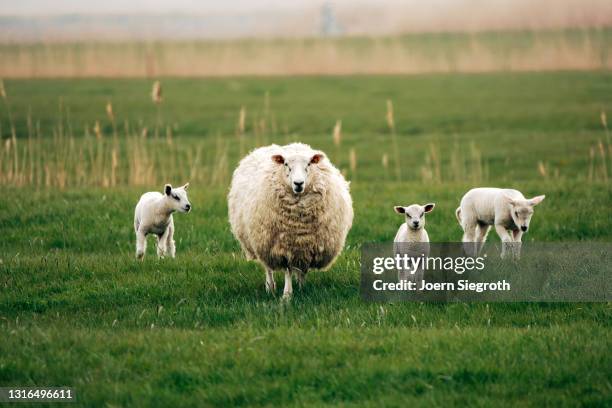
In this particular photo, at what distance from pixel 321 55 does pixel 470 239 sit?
29.9m

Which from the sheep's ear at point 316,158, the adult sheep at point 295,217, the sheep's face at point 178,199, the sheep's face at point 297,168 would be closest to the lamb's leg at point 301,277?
the adult sheep at point 295,217

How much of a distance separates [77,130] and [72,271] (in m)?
17.4

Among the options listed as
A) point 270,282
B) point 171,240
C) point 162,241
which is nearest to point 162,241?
point 162,241

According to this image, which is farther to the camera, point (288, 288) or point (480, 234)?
point (480, 234)

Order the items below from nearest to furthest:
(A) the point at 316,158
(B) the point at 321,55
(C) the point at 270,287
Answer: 1. (A) the point at 316,158
2. (C) the point at 270,287
3. (B) the point at 321,55

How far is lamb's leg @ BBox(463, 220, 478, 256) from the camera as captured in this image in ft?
32.1

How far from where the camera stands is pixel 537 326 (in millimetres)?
7547

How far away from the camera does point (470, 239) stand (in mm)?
9852

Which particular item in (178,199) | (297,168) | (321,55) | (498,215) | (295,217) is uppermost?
(321,55)

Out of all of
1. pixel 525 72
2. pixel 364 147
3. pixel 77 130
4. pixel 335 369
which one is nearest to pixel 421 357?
pixel 335 369

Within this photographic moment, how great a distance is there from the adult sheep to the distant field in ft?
75.2

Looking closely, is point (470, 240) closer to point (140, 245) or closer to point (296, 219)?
point (296, 219)

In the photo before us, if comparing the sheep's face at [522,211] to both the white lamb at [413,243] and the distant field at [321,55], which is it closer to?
the white lamb at [413,243]

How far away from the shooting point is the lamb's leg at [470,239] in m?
9.80
